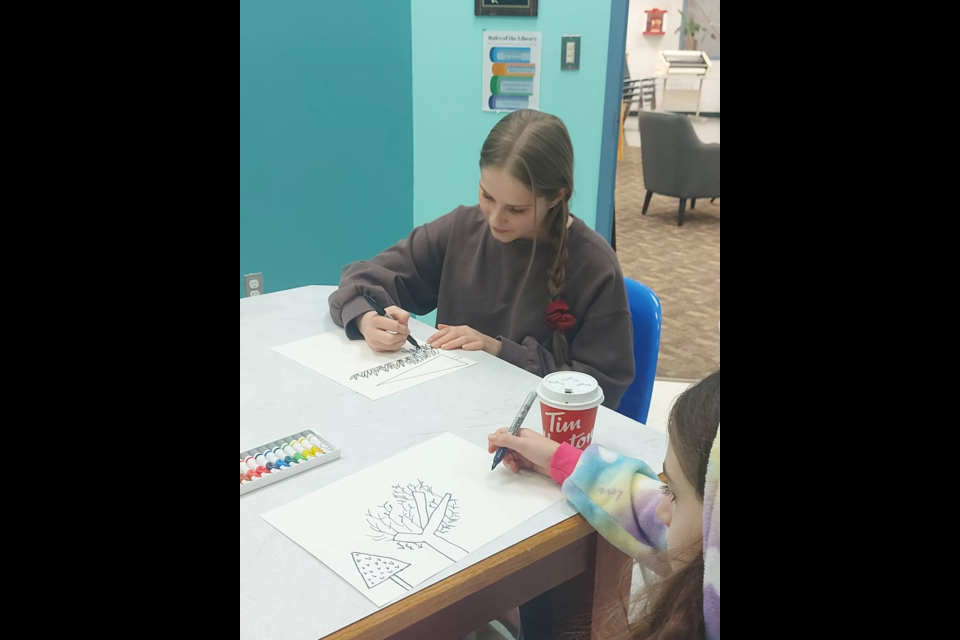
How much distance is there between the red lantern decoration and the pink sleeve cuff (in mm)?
8682

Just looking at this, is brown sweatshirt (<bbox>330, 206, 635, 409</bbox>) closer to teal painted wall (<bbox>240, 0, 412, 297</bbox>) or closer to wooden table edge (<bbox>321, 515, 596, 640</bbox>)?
wooden table edge (<bbox>321, 515, 596, 640</bbox>)

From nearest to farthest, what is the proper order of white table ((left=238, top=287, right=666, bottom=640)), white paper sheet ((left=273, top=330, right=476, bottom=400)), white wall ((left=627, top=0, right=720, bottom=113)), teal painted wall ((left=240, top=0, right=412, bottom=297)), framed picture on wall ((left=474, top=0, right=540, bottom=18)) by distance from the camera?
1. white table ((left=238, top=287, right=666, bottom=640))
2. white paper sheet ((left=273, top=330, right=476, bottom=400))
3. teal painted wall ((left=240, top=0, right=412, bottom=297))
4. framed picture on wall ((left=474, top=0, right=540, bottom=18))
5. white wall ((left=627, top=0, right=720, bottom=113))

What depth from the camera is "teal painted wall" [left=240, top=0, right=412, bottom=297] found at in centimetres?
240

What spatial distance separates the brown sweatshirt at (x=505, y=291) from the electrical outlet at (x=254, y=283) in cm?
104

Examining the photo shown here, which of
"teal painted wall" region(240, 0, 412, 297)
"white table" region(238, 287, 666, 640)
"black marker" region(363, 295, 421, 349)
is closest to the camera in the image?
"white table" region(238, 287, 666, 640)

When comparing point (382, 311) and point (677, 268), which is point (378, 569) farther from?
point (677, 268)

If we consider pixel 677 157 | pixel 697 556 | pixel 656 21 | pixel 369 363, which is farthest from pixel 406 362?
pixel 656 21

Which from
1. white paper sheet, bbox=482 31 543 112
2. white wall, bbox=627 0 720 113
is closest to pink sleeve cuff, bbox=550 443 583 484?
white paper sheet, bbox=482 31 543 112
